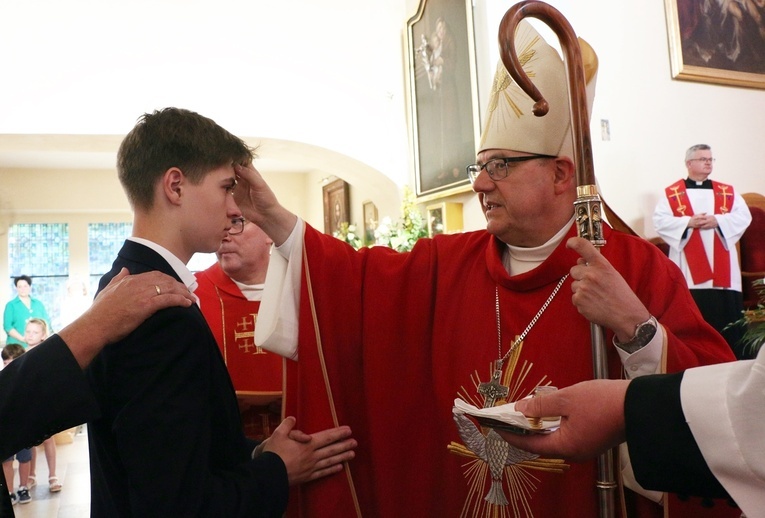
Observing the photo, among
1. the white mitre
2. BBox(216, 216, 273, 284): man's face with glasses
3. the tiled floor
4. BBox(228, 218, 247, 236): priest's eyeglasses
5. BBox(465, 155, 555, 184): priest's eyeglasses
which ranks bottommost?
the tiled floor

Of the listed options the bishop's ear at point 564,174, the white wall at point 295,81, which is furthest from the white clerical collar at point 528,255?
the white wall at point 295,81

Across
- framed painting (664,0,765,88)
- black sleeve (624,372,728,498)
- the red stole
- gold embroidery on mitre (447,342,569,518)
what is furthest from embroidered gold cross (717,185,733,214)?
black sleeve (624,372,728,498)

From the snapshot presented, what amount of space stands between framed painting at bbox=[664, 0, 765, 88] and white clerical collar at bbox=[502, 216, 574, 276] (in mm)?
6096

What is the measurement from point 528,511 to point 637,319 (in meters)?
0.62

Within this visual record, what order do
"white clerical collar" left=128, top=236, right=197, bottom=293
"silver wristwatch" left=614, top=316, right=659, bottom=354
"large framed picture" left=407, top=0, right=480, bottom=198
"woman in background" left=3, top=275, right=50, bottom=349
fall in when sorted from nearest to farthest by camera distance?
"white clerical collar" left=128, top=236, right=197, bottom=293 → "silver wristwatch" left=614, top=316, right=659, bottom=354 → "large framed picture" left=407, top=0, right=480, bottom=198 → "woman in background" left=3, top=275, right=50, bottom=349

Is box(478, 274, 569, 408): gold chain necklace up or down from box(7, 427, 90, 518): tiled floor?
up

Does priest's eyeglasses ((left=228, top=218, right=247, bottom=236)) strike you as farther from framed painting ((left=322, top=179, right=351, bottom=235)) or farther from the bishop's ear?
framed painting ((left=322, top=179, right=351, bottom=235))

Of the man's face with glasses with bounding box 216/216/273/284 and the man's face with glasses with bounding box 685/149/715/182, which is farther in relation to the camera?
the man's face with glasses with bounding box 685/149/715/182

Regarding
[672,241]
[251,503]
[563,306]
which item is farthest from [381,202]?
[251,503]

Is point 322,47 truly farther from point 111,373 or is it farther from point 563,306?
point 111,373

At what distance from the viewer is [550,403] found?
4.34 feet

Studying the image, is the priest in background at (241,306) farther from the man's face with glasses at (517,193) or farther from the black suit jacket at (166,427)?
the black suit jacket at (166,427)

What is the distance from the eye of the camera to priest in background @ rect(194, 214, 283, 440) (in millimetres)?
3064

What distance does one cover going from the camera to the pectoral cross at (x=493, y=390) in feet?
6.88
